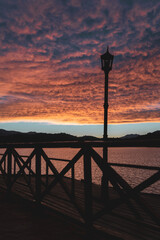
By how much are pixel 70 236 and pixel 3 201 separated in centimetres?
339

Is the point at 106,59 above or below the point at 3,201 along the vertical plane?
above

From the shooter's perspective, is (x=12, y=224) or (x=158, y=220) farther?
(x=12, y=224)

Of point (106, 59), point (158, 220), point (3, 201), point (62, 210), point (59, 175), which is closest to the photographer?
point (158, 220)

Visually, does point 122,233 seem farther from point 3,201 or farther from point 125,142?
point 3,201

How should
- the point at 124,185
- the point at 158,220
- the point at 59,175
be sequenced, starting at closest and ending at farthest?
the point at 158,220 < the point at 124,185 < the point at 59,175

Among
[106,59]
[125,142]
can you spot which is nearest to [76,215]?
[125,142]

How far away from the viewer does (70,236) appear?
4.12m

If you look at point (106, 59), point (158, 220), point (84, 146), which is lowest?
point (158, 220)

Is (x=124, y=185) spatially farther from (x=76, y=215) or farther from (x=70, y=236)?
(x=76, y=215)

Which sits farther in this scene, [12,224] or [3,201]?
[3,201]

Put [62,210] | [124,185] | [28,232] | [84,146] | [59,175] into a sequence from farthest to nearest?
[62,210] → [59,175] → [28,232] → [84,146] → [124,185]

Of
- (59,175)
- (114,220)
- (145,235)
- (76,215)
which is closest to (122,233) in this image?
(145,235)

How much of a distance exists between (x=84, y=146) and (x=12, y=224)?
2402 mm

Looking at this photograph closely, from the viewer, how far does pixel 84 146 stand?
4016mm
